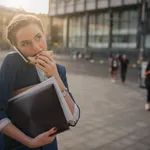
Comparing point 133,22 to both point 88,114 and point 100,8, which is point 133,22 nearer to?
point 100,8

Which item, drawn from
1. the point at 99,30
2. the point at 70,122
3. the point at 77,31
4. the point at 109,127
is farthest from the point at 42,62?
the point at 77,31

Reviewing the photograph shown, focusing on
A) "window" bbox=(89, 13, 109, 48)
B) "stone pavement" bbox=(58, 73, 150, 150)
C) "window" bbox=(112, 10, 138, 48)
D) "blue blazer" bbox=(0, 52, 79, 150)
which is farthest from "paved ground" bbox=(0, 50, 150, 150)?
"window" bbox=(89, 13, 109, 48)

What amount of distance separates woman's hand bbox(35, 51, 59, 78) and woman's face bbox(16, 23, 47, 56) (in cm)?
9

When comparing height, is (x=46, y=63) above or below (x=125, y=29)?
below

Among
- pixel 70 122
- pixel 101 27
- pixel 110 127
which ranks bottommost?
pixel 110 127

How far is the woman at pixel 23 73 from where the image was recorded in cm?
126

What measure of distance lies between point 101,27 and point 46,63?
40759 millimetres

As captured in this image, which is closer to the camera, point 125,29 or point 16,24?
point 16,24

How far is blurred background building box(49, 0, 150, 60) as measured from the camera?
34.1m

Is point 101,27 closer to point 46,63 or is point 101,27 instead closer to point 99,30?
point 99,30

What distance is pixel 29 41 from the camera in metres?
1.31

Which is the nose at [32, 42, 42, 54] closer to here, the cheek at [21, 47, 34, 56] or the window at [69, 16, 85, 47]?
the cheek at [21, 47, 34, 56]

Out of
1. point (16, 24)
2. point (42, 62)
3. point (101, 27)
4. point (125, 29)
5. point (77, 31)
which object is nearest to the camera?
point (42, 62)

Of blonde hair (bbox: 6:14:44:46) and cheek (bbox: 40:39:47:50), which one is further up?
blonde hair (bbox: 6:14:44:46)
